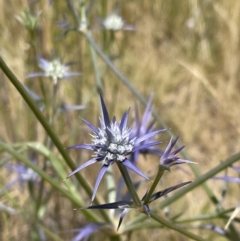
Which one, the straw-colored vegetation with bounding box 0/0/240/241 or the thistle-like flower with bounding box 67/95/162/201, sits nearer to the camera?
the thistle-like flower with bounding box 67/95/162/201

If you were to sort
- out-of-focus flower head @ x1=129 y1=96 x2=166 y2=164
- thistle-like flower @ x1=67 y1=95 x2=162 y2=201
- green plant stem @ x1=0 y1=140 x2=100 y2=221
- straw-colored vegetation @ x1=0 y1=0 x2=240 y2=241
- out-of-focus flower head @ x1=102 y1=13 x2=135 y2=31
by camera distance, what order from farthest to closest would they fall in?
straw-colored vegetation @ x1=0 y1=0 x2=240 y2=241 → out-of-focus flower head @ x1=102 y1=13 x2=135 y2=31 → out-of-focus flower head @ x1=129 y1=96 x2=166 y2=164 → green plant stem @ x1=0 y1=140 x2=100 y2=221 → thistle-like flower @ x1=67 y1=95 x2=162 y2=201

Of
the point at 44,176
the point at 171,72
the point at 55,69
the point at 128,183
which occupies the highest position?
the point at 171,72

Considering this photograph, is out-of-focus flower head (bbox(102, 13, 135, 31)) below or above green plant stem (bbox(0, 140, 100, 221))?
above

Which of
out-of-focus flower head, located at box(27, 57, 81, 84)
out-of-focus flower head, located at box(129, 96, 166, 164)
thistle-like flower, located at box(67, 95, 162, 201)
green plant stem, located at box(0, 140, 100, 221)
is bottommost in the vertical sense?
thistle-like flower, located at box(67, 95, 162, 201)

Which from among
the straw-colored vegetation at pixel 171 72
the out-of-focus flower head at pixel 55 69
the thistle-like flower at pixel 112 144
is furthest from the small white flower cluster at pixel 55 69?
the straw-colored vegetation at pixel 171 72

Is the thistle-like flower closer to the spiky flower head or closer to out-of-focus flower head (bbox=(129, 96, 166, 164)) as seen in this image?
out-of-focus flower head (bbox=(129, 96, 166, 164))

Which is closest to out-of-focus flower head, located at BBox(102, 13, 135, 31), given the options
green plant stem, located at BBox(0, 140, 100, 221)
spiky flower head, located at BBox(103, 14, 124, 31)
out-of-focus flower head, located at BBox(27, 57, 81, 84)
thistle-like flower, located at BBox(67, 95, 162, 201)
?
spiky flower head, located at BBox(103, 14, 124, 31)

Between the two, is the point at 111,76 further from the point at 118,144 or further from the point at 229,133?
the point at 118,144

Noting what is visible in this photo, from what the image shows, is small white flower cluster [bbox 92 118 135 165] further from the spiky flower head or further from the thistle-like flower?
the spiky flower head

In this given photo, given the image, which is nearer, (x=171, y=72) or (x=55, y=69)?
(x=55, y=69)

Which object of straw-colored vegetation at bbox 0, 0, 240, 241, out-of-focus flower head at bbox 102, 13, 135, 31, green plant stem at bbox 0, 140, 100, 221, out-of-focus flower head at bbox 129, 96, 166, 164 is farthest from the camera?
straw-colored vegetation at bbox 0, 0, 240, 241

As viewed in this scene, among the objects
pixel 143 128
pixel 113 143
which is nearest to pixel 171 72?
pixel 143 128

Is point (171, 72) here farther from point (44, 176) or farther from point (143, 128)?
point (44, 176)

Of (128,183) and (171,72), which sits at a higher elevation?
(171,72)
